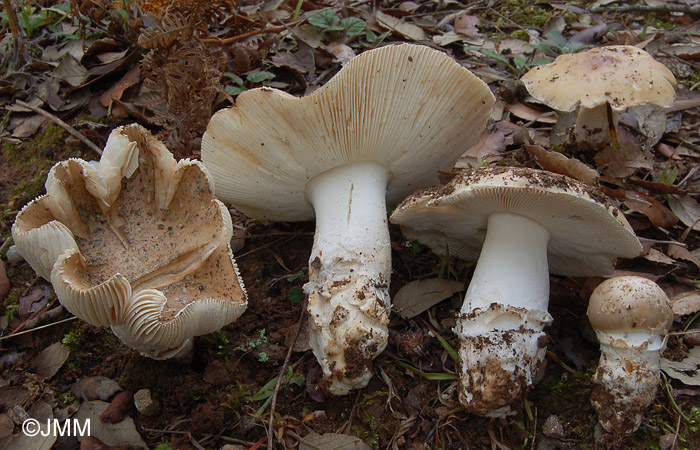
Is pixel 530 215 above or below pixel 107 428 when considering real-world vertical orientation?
above

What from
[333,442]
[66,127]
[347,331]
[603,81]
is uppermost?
[603,81]

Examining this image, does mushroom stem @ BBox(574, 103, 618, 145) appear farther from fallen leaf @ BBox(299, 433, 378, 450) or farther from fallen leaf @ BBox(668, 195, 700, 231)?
fallen leaf @ BBox(299, 433, 378, 450)

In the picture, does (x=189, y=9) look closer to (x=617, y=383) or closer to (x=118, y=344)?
(x=118, y=344)

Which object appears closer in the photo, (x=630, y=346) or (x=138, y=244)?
(x=630, y=346)

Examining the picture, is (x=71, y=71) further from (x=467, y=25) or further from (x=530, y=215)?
(x=530, y=215)

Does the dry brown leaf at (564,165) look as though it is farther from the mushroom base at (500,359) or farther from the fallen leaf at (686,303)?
the mushroom base at (500,359)

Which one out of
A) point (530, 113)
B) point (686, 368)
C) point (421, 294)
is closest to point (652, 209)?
point (686, 368)

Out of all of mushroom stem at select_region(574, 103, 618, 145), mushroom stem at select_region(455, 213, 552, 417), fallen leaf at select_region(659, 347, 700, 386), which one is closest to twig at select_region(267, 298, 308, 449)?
mushroom stem at select_region(455, 213, 552, 417)
